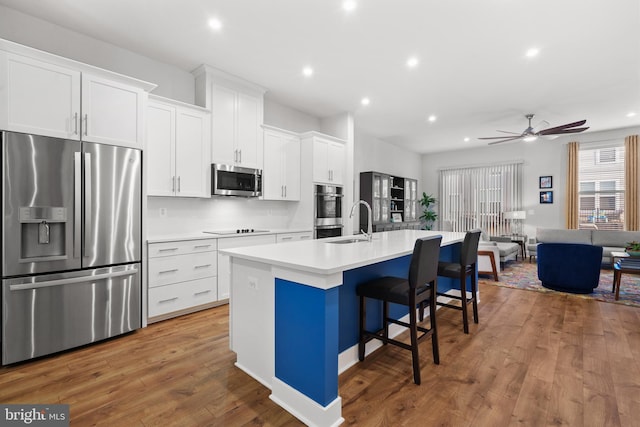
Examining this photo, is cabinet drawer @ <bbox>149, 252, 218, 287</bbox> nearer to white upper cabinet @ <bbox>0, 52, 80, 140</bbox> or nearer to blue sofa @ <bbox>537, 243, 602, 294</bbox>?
white upper cabinet @ <bbox>0, 52, 80, 140</bbox>

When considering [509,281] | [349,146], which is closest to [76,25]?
[349,146]

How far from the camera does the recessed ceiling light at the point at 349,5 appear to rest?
260cm

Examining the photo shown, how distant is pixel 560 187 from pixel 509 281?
392 centimetres

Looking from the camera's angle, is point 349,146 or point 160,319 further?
point 349,146

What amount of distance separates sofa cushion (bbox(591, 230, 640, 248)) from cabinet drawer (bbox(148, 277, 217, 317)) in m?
7.30

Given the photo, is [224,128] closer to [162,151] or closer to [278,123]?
[162,151]

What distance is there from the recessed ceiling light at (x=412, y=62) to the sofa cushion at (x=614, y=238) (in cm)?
551

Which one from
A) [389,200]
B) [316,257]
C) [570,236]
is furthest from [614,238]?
[316,257]

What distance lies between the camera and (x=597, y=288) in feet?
14.9

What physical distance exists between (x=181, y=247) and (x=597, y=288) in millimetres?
5884

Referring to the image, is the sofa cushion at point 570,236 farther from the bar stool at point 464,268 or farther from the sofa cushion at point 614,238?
the bar stool at point 464,268

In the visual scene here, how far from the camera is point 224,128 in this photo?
402cm

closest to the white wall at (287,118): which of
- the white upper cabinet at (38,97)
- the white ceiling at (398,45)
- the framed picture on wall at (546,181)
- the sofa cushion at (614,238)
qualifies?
the white ceiling at (398,45)

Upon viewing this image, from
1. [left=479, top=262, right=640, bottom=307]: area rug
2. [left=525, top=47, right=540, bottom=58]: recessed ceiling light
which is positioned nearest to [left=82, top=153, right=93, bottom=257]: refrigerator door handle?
[left=525, top=47, right=540, bottom=58]: recessed ceiling light
